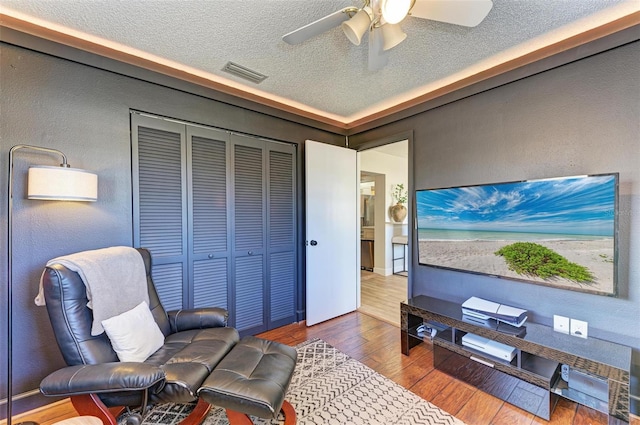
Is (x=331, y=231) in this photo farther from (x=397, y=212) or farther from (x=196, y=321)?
(x=397, y=212)

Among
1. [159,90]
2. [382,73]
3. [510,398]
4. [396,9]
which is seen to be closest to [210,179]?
[159,90]

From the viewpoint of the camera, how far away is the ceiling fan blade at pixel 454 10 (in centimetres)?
126

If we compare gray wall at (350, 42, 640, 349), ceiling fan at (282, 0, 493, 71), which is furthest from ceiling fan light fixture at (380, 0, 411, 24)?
gray wall at (350, 42, 640, 349)

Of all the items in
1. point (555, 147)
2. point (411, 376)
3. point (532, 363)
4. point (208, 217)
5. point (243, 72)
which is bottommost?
point (411, 376)

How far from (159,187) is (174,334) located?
1189 mm

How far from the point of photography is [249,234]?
283cm

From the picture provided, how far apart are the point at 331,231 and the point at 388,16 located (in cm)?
238

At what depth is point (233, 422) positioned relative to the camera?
146cm

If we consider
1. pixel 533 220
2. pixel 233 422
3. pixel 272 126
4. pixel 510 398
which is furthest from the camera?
pixel 272 126

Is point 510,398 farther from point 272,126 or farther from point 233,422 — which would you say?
point 272,126

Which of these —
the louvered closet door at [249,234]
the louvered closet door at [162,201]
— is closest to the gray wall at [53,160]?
the louvered closet door at [162,201]

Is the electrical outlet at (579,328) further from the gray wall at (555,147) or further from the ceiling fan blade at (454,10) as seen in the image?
the ceiling fan blade at (454,10)

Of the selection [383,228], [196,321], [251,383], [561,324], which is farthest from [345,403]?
[383,228]

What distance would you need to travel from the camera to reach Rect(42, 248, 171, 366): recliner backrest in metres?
1.49
